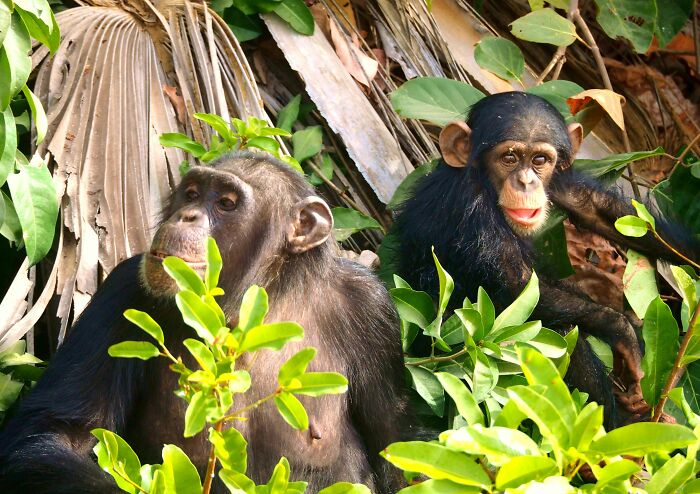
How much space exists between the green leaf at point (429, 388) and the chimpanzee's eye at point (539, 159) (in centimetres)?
191

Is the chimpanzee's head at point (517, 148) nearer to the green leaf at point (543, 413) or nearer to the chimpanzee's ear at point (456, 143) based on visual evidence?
the chimpanzee's ear at point (456, 143)

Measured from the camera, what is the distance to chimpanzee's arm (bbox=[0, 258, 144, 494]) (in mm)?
4156

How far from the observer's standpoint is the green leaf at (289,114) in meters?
7.12

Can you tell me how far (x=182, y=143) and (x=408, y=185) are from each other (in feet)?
5.59

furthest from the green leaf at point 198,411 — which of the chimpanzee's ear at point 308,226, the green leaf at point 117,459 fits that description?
the chimpanzee's ear at point 308,226

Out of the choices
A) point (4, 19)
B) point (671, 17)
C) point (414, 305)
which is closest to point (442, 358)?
point (414, 305)

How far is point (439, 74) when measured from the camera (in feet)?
25.6

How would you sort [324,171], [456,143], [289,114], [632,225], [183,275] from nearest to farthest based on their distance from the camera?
1. [183,275]
2. [632,225]
3. [456,143]
4. [324,171]
5. [289,114]

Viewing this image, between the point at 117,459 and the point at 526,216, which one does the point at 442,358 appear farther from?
the point at 117,459

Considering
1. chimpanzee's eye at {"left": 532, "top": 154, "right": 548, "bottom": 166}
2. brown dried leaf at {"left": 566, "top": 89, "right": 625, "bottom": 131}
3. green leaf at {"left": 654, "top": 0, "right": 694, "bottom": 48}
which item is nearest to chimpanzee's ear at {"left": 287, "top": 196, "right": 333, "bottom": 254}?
chimpanzee's eye at {"left": 532, "top": 154, "right": 548, "bottom": 166}

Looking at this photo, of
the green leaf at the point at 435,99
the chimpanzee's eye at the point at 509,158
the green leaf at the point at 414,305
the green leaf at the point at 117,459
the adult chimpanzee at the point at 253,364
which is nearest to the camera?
the green leaf at the point at 117,459

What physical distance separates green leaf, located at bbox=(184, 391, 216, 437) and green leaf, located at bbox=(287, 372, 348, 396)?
0.23m

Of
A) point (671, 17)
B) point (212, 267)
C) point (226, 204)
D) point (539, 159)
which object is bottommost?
point (539, 159)

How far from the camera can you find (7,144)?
4609mm
